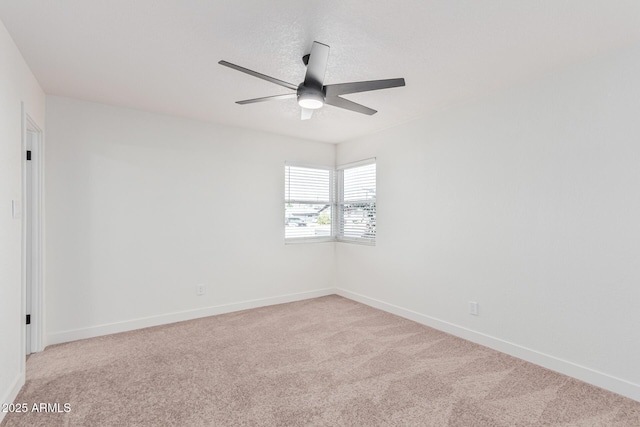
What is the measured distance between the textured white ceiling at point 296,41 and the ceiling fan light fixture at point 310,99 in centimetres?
36

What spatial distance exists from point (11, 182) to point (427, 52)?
3.01 meters

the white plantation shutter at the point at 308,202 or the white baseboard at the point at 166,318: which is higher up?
the white plantation shutter at the point at 308,202

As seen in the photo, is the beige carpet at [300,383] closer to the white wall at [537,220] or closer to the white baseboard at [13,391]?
the white baseboard at [13,391]

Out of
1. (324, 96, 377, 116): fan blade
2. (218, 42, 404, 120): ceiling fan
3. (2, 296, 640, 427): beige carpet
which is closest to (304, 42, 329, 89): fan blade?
(218, 42, 404, 120): ceiling fan

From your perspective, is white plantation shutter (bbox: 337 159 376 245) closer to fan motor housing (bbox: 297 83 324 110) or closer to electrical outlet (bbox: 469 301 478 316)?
electrical outlet (bbox: 469 301 478 316)

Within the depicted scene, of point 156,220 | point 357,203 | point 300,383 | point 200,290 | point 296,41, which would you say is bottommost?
point 300,383

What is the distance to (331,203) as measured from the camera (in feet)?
17.4

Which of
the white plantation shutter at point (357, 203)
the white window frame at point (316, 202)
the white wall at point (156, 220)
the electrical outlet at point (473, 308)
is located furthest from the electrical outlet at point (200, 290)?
the electrical outlet at point (473, 308)

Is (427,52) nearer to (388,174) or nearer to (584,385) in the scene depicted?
(388,174)

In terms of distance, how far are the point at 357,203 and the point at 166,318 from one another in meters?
2.93

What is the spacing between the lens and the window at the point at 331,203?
4.75m

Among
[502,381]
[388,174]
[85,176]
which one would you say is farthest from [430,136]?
[85,176]

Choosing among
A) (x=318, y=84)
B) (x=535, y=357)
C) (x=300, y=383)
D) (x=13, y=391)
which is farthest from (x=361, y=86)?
(x=13, y=391)

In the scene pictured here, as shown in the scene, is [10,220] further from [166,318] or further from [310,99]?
[310,99]
